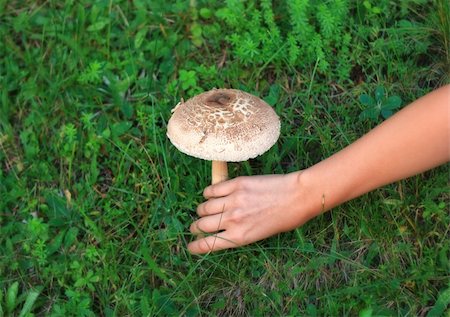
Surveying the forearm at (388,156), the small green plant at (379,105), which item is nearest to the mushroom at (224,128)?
the forearm at (388,156)

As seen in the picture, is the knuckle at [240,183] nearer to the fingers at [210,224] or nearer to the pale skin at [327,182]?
the pale skin at [327,182]

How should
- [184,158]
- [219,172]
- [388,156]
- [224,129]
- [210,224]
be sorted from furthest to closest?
1. [184,158]
2. [219,172]
3. [210,224]
4. [224,129]
5. [388,156]

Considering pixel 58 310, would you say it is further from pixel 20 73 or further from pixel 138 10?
pixel 138 10

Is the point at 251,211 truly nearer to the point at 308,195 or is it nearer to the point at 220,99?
the point at 308,195

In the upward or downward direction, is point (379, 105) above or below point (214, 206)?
above

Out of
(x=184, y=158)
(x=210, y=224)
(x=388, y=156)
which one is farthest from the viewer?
(x=184, y=158)

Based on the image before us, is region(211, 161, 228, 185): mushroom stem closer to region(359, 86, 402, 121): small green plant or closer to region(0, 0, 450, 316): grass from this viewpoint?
region(0, 0, 450, 316): grass

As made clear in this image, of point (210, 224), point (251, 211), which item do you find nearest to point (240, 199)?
point (251, 211)
